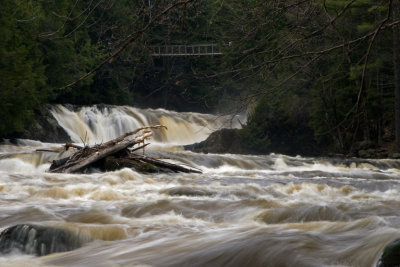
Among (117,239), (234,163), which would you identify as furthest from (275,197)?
(234,163)

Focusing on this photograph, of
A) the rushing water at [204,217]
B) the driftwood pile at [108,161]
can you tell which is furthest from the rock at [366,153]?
the driftwood pile at [108,161]

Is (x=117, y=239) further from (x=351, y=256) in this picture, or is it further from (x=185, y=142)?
(x=185, y=142)

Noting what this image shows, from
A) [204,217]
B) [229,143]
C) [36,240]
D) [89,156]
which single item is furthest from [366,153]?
[36,240]

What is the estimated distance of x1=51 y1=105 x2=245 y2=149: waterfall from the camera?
27203mm

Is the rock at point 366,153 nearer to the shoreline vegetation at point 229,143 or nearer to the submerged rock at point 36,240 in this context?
the shoreline vegetation at point 229,143

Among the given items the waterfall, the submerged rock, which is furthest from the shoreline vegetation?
the submerged rock

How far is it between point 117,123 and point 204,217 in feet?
70.5

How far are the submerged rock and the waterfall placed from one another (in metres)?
20.0

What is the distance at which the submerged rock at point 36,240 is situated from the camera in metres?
5.44

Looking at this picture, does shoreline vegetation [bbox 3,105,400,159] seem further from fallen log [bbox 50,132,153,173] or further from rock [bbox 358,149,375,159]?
fallen log [bbox 50,132,153,173]

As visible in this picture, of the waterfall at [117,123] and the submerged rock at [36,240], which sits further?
the waterfall at [117,123]

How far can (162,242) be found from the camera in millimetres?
5840

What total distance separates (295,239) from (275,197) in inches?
157

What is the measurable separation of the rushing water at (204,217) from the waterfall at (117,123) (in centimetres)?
1491
